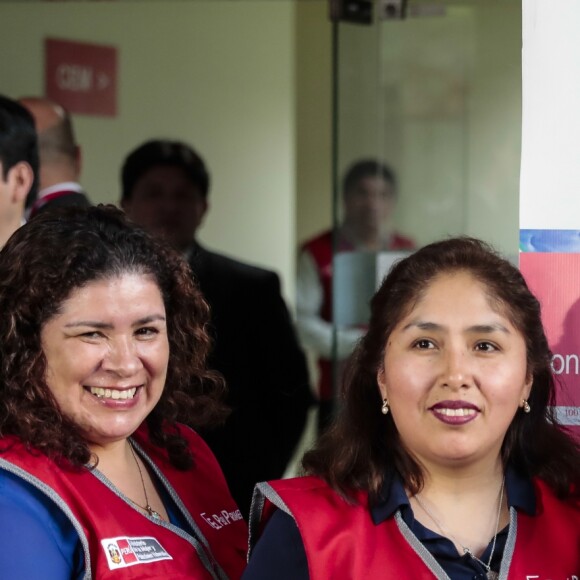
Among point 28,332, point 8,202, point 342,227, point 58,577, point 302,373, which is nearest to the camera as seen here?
point 58,577

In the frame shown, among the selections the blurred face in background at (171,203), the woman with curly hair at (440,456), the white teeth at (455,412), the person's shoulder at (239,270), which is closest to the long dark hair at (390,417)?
the woman with curly hair at (440,456)

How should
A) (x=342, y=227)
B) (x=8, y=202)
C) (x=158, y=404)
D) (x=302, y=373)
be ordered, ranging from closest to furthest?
(x=158, y=404)
(x=8, y=202)
(x=302, y=373)
(x=342, y=227)

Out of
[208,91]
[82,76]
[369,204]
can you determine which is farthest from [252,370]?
[208,91]

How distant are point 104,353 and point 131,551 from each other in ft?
1.10

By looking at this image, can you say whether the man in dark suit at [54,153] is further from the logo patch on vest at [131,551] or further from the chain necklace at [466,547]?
the chain necklace at [466,547]

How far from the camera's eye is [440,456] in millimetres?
1885

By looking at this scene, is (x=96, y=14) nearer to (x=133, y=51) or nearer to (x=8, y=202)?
(x=133, y=51)

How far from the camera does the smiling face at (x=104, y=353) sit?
191 centimetres

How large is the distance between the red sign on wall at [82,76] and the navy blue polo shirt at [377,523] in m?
3.48

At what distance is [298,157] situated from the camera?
6.54 m

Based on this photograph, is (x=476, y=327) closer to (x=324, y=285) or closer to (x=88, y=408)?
(x=88, y=408)

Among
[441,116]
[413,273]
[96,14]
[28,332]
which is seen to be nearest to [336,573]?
[413,273]

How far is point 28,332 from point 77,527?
0.36 m

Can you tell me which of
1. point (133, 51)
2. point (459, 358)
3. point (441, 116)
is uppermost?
point (133, 51)
